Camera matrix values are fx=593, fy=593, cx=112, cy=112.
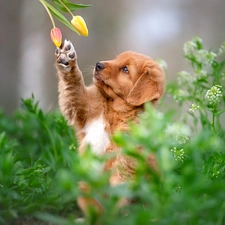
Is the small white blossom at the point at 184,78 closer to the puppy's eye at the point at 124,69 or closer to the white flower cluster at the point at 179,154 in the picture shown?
the puppy's eye at the point at 124,69

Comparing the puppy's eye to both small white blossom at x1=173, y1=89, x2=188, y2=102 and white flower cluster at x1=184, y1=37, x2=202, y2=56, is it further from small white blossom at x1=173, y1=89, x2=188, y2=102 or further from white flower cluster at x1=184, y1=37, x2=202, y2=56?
white flower cluster at x1=184, y1=37, x2=202, y2=56

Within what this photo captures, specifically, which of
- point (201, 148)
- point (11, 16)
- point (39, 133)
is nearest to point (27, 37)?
point (11, 16)

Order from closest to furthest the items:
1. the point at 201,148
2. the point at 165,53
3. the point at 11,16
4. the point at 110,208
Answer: the point at 110,208 → the point at 201,148 → the point at 11,16 → the point at 165,53

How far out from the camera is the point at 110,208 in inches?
71.5

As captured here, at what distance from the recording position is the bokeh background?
748cm

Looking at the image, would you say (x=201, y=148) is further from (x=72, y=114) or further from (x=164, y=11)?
(x=164, y=11)

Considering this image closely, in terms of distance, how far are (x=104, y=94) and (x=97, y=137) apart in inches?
12.9

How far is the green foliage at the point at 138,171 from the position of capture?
6.02 feet

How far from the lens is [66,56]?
354cm

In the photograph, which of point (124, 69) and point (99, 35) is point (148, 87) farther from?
point (99, 35)

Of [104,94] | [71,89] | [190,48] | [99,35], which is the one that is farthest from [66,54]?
[99,35]

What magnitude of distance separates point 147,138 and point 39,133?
2.92 metres

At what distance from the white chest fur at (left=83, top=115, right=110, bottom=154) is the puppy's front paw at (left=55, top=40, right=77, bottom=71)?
389 millimetres

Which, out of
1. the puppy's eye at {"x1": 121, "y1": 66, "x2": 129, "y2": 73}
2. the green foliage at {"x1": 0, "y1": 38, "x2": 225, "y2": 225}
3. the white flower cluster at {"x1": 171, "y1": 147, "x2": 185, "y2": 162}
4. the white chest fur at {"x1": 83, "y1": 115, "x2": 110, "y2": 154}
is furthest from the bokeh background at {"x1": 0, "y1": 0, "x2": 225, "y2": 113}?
the white flower cluster at {"x1": 171, "y1": 147, "x2": 185, "y2": 162}
